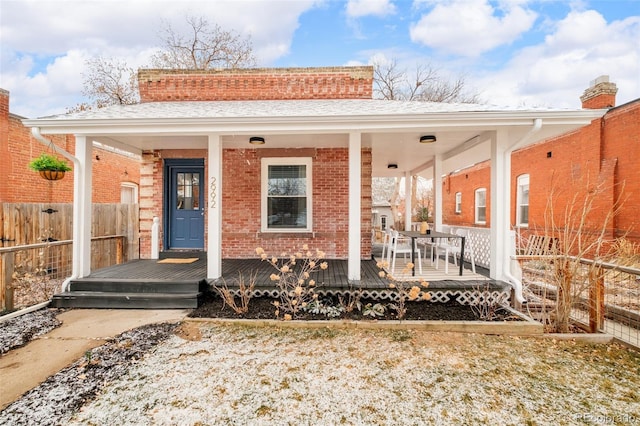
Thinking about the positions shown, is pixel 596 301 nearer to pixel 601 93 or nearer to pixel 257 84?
pixel 257 84

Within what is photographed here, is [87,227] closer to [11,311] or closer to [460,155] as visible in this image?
[11,311]

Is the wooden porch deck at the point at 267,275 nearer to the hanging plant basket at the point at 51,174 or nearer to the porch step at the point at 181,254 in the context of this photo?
the porch step at the point at 181,254

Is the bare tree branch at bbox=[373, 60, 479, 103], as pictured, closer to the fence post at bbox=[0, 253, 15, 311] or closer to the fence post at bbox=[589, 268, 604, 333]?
the fence post at bbox=[589, 268, 604, 333]

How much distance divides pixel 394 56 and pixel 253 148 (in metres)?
15.7

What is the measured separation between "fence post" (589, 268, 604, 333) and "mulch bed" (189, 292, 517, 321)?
957 mm

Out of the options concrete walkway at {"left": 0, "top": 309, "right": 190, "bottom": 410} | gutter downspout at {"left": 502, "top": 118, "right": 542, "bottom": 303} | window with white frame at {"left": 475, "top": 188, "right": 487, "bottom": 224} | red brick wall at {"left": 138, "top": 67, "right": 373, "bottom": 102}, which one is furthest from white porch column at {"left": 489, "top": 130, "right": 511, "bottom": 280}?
window with white frame at {"left": 475, "top": 188, "right": 487, "bottom": 224}

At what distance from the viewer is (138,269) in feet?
18.4

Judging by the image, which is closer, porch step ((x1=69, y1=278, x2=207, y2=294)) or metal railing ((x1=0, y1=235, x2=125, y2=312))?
metal railing ((x1=0, y1=235, x2=125, y2=312))

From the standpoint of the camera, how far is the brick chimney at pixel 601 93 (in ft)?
29.2

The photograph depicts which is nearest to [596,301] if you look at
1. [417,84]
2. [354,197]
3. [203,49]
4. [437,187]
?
[354,197]

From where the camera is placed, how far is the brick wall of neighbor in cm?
674

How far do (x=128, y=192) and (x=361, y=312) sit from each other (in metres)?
13.6

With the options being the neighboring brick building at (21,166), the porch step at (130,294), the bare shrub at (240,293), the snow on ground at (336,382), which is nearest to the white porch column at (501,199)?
the snow on ground at (336,382)

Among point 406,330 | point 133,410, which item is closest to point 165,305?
point 133,410
